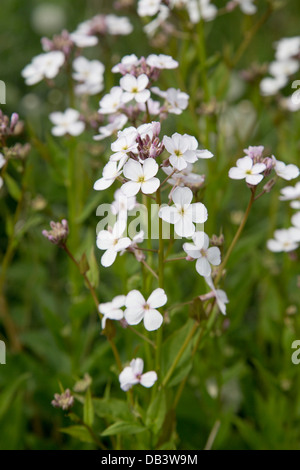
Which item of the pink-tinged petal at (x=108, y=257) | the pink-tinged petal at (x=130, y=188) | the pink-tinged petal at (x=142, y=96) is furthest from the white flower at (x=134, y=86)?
the pink-tinged petal at (x=108, y=257)

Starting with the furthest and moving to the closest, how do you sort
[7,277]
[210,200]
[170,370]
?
[7,277] → [210,200] → [170,370]

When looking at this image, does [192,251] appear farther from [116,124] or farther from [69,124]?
[69,124]

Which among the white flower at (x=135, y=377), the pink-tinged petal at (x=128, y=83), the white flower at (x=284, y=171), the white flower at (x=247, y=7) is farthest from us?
the white flower at (x=247, y=7)

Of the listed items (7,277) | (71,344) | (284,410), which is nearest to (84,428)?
(71,344)

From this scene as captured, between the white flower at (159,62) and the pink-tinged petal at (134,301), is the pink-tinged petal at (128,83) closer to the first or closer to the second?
the white flower at (159,62)

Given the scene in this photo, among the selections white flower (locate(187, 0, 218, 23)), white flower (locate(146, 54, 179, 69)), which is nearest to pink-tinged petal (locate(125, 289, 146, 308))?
white flower (locate(146, 54, 179, 69))

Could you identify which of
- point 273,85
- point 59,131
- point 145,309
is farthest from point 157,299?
point 273,85

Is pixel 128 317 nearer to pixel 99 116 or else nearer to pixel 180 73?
pixel 99 116
